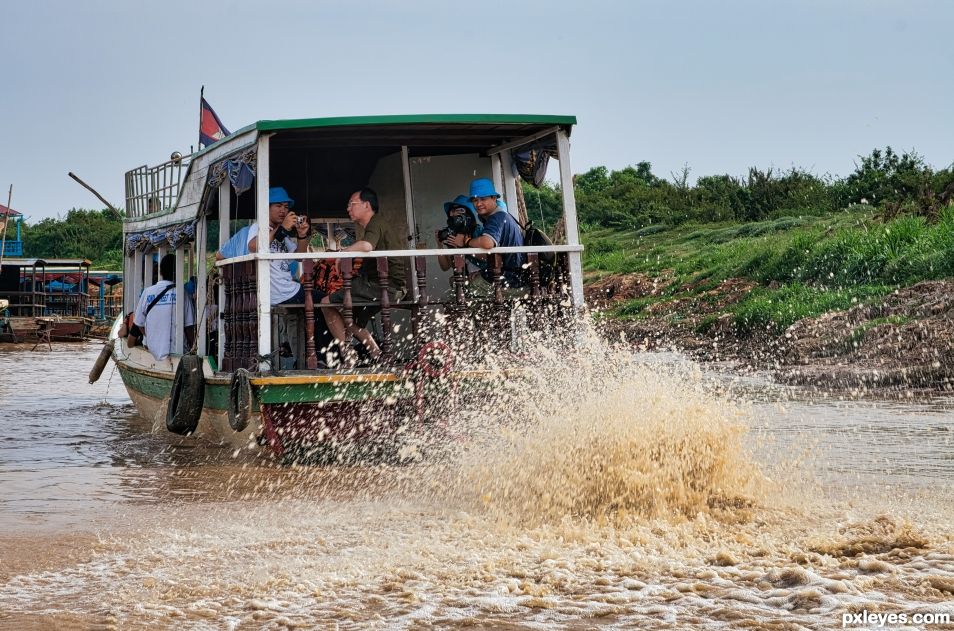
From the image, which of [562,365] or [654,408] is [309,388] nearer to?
[562,365]

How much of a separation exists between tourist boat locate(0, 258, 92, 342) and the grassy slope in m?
16.5

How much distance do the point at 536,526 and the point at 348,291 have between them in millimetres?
2988

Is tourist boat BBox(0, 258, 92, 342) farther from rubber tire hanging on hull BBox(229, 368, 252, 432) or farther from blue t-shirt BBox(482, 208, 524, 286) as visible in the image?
blue t-shirt BBox(482, 208, 524, 286)

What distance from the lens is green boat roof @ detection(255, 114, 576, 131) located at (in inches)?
313

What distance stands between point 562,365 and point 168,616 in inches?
153

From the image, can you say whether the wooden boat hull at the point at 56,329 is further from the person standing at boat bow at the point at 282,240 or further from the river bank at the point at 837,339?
the person standing at boat bow at the point at 282,240

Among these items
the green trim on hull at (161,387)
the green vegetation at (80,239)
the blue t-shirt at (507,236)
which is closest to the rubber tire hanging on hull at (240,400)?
the green trim on hull at (161,387)

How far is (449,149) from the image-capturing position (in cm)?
991

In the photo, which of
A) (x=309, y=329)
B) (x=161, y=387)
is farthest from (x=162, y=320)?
(x=309, y=329)

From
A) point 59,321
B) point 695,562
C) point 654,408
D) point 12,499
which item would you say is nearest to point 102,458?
point 12,499

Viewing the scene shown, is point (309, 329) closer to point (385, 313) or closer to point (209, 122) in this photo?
point (385, 313)

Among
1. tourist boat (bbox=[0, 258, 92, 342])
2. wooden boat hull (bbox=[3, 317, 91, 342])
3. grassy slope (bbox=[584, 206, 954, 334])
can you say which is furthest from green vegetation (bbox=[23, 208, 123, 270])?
grassy slope (bbox=[584, 206, 954, 334])

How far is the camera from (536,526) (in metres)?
5.81

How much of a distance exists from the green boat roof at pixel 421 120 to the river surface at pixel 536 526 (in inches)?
73.6
